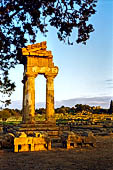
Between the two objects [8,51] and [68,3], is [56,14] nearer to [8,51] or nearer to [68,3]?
[68,3]

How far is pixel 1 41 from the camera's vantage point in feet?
21.0

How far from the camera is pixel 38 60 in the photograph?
69.6 feet

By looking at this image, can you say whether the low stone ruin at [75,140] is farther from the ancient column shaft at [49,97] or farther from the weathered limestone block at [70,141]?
the ancient column shaft at [49,97]

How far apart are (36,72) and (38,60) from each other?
3.95ft

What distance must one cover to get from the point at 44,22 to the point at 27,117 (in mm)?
14344

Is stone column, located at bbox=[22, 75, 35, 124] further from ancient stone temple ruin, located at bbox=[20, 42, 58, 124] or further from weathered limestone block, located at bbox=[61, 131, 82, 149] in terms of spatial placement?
weathered limestone block, located at bbox=[61, 131, 82, 149]

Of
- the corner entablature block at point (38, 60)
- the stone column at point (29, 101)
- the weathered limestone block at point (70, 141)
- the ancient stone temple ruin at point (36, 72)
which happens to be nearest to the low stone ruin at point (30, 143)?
the weathered limestone block at point (70, 141)

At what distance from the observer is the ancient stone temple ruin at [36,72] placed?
2047 cm

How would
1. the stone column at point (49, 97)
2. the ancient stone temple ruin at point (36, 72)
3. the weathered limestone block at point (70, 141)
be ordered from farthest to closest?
the stone column at point (49, 97), the ancient stone temple ruin at point (36, 72), the weathered limestone block at point (70, 141)

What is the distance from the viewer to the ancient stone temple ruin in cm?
2047

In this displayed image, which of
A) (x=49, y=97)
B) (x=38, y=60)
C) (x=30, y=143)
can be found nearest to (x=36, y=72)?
(x=38, y=60)

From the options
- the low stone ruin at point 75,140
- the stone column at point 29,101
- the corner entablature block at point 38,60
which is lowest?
the low stone ruin at point 75,140

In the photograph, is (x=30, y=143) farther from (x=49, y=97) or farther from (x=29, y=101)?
(x=49, y=97)

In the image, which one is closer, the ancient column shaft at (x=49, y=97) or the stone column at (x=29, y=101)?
the stone column at (x=29, y=101)
